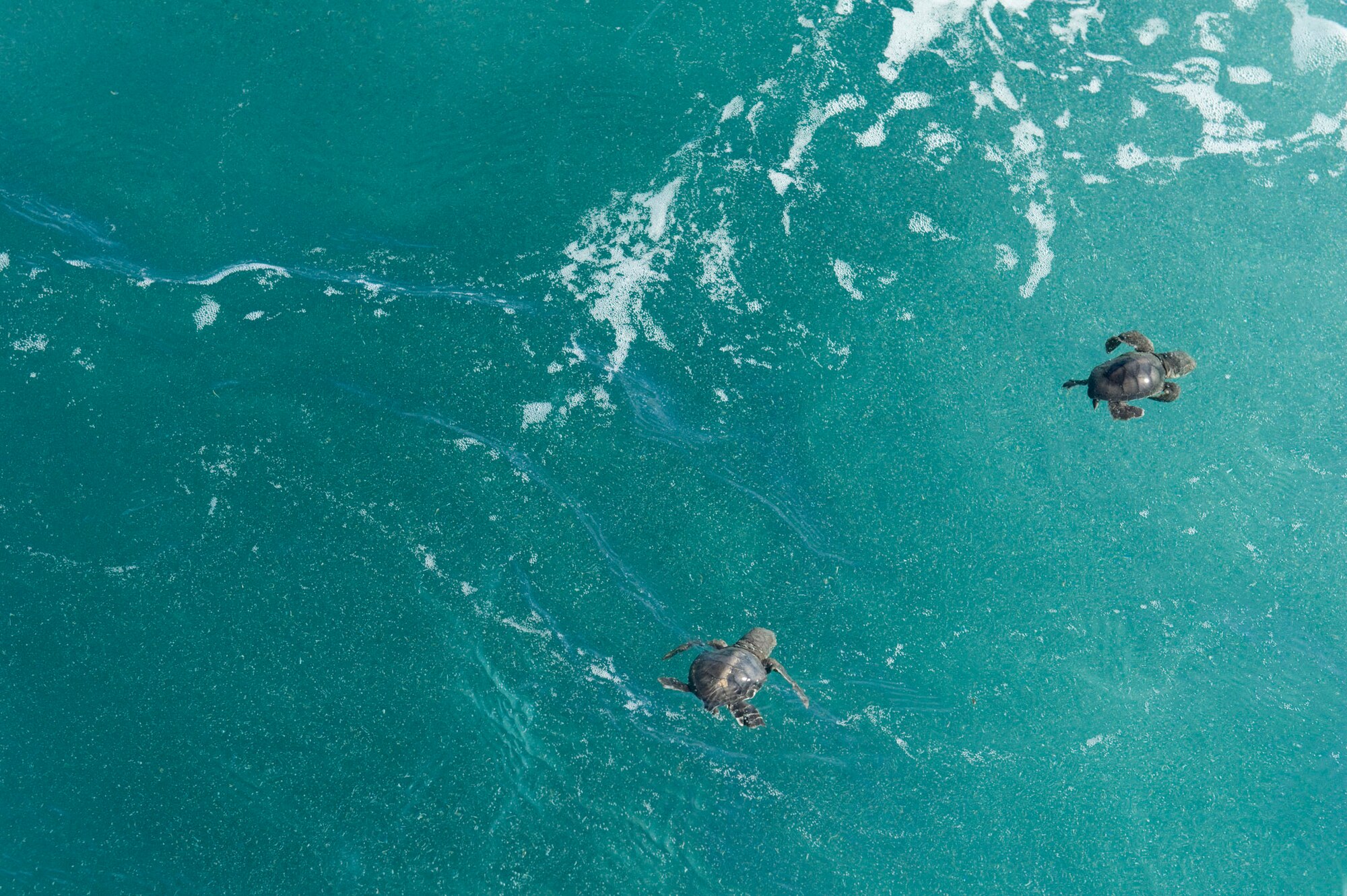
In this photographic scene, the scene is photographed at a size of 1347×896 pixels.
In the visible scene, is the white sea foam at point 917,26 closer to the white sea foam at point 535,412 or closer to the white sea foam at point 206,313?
the white sea foam at point 535,412

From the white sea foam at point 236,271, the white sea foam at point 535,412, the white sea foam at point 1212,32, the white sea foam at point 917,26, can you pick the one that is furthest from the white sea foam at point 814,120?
the white sea foam at point 236,271

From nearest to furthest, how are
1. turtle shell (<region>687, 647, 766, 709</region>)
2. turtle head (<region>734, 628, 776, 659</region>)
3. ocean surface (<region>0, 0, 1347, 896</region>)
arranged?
turtle shell (<region>687, 647, 766, 709</region>) → turtle head (<region>734, 628, 776, 659</region>) → ocean surface (<region>0, 0, 1347, 896</region>)

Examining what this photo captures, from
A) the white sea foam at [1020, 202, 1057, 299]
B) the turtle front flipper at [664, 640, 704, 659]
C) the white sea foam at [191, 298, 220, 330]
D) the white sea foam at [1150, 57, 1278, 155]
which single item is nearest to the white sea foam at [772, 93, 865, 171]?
the white sea foam at [1020, 202, 1057, 299]

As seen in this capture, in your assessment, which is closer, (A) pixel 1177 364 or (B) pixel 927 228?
(A) pixel 1177 364

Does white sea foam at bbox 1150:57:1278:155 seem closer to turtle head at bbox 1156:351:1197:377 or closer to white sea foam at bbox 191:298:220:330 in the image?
turtle head at bbox 1156:351:1197:377

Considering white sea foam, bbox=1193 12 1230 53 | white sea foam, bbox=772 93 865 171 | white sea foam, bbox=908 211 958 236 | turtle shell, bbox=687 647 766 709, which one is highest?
white sea foam, bbox=1193 12 1230 53

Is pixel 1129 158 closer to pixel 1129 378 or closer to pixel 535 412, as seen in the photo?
pixel 1129 378

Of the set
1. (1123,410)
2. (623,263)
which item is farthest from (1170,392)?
(623,263)
